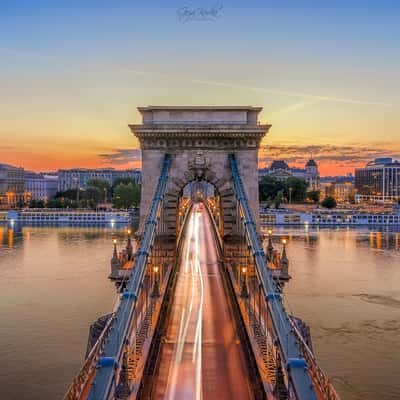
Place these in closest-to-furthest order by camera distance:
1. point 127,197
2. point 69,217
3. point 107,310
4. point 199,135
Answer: point 199,135 → point 107,310 → point 69,217 → point 127,197

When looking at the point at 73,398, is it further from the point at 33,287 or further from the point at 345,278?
the point at 345,278

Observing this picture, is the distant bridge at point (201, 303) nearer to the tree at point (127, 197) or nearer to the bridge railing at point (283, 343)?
the bridge railing at point (283, 343)

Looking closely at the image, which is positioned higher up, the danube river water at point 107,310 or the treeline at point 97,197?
the treeline at point 97,197

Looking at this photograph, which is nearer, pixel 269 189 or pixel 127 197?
pixel 127 197

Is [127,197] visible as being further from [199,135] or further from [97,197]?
[199,135]

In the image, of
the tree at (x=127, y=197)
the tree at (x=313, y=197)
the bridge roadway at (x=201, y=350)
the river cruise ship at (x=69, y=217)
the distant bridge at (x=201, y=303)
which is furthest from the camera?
the tree at (x=313, y=197)

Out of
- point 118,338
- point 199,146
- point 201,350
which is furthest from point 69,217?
point 118,338

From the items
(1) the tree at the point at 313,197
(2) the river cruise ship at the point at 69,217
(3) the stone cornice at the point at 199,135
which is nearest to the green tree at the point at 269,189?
(1) the tree at the point at 313,197
